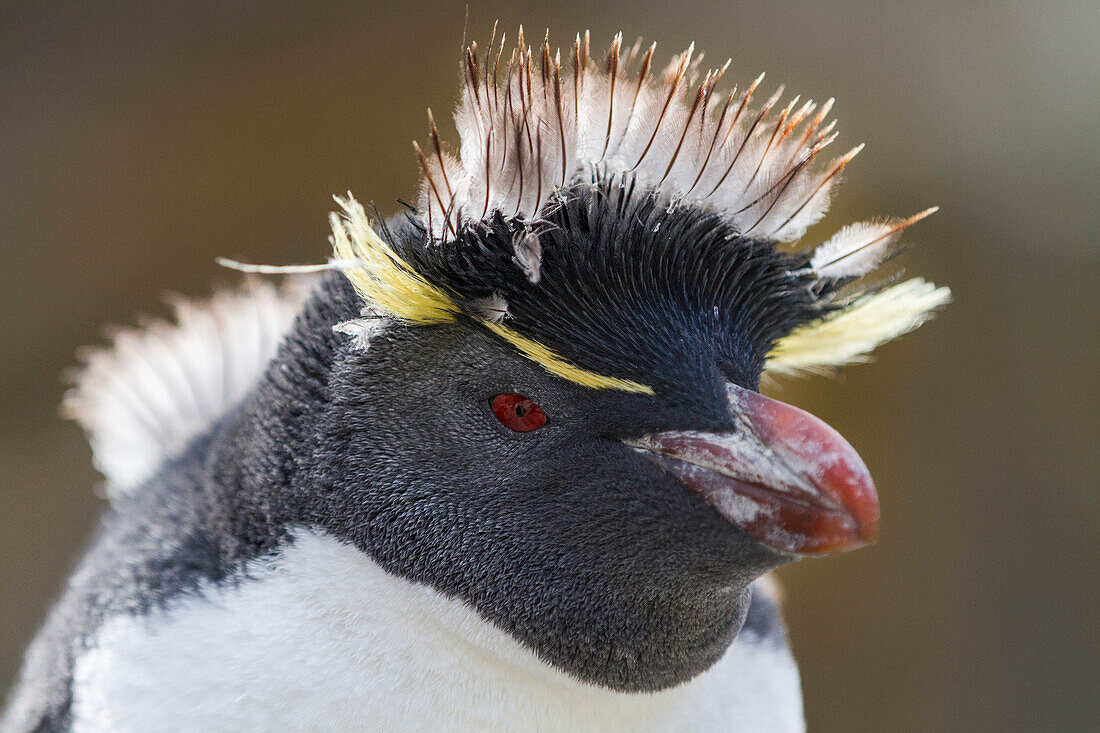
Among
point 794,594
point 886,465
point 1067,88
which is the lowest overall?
point 794,594

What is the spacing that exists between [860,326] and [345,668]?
2.13ft

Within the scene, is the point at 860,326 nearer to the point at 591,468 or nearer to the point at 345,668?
the point at 591,468

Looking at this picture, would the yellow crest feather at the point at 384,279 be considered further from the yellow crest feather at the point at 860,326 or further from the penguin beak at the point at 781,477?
the yellow crest feather at the point at 860,326

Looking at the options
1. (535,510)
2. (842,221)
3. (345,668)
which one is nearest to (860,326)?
(535,510)

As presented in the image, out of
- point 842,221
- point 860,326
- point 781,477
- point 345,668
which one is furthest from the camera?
point 842,221

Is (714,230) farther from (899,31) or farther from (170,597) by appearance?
(899,31)

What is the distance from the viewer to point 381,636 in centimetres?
96

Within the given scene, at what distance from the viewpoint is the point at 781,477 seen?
821 millimetres

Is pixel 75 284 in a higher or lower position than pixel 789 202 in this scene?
lower

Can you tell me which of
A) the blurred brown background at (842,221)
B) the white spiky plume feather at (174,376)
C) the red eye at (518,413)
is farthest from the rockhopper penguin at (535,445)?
the blurred brown background at (842,221)

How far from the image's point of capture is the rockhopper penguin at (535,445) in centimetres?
87

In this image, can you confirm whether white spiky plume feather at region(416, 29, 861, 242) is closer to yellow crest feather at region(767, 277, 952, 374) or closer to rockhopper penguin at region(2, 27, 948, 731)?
rockhopper penguin at region(2, 27, 948, 731)

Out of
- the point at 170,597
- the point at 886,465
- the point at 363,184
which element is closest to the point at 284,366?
the point at 170,597

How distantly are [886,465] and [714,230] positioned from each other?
2124mm
